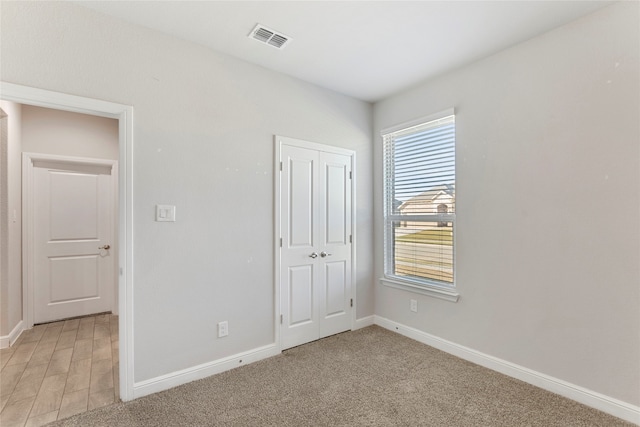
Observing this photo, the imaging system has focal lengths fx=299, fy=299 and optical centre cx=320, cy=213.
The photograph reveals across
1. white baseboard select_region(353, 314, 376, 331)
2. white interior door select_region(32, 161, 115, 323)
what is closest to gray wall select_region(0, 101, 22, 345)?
white interior door select_region(32, 161, 115, 323)

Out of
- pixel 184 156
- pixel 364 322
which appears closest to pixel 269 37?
pixel 184 156

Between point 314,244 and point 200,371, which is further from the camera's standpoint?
point 314,244

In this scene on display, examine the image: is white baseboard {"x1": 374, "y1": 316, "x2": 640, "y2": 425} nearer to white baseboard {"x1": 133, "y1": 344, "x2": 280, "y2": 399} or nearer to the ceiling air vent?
white baseboard {"x1": 133, "y1": 344, "x2": 280, "y2": 399}

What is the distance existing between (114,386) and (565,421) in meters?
3.18

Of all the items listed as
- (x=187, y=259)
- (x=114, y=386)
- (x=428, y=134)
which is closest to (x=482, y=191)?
(x=428, y=134)

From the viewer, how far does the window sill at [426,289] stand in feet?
9.39

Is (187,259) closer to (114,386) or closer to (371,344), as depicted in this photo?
(114,386)

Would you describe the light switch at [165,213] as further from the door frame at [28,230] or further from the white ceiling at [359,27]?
the door frame at [28,230]

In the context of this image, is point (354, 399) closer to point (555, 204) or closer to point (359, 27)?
point (555, 204)

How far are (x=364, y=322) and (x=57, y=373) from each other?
2.94 metres

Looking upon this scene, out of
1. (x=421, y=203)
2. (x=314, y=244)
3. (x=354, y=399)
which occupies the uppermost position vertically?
(x=421, y=203)

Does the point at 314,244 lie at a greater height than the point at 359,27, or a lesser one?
lesser

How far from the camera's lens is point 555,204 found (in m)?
2.24

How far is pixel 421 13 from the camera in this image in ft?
6.80
